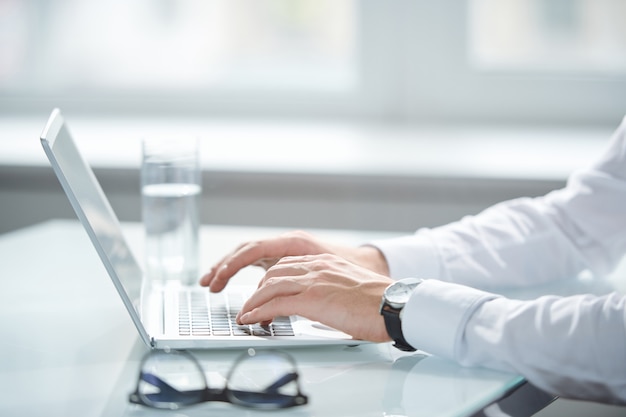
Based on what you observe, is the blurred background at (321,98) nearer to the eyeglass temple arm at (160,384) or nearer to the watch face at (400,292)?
the watch face at (400,292)

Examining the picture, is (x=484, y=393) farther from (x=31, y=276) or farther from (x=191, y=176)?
(x=31, y=276)

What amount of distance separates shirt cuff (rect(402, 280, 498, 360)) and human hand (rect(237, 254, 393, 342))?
3cm

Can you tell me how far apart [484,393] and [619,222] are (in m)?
0.61

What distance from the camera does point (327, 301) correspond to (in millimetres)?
1007

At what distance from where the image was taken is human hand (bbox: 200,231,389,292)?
1211mm

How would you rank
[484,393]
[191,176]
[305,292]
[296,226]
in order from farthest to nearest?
[296,226], [191,176], [305,292], [484,393]

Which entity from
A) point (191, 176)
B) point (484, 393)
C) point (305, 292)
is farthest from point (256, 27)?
point (484, 393)

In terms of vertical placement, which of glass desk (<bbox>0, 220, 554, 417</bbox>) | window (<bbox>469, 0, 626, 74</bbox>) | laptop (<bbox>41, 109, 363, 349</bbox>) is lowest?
glass desk (<bbox>0, 220, 554, 417</bbox>)

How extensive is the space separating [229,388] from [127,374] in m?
0.14

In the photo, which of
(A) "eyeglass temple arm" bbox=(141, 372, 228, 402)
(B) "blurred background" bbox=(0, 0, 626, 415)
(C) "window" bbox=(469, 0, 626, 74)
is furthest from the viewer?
(C) "window" bbox=(469, 0, 626, 74)

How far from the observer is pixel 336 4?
8.57 ft

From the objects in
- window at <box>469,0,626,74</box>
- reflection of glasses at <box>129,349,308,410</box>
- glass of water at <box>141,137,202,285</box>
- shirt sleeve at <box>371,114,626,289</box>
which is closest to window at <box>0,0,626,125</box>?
window at <box>469,0,626,74</box>

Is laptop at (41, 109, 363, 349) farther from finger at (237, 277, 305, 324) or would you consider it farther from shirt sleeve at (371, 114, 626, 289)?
shirt sleeve at (371, 114, 626, 289)

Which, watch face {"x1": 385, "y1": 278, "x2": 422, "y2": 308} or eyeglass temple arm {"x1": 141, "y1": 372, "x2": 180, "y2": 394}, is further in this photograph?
watch face {"x1": 385, "y1": 278, "x2": 422, "y2": 308}
